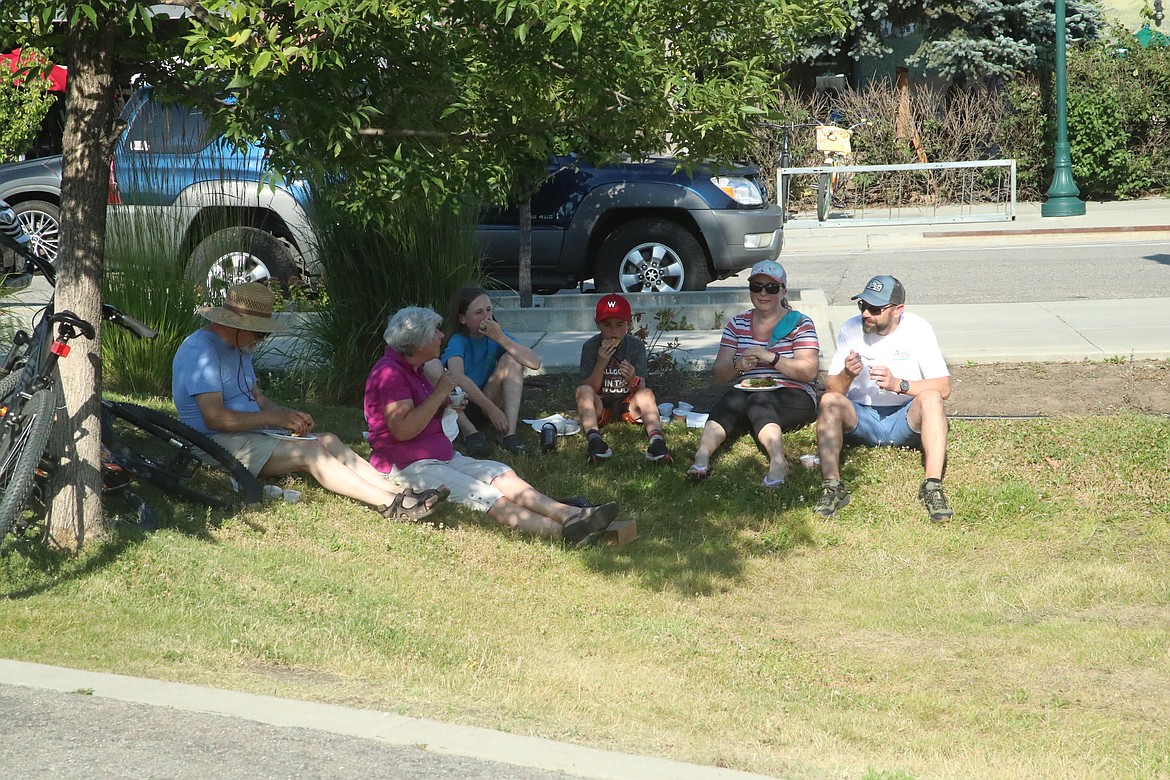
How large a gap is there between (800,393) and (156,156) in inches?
181

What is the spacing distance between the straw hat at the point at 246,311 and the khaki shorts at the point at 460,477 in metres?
1.03

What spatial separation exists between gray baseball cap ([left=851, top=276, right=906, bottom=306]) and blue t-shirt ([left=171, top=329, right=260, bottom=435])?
11.0ft

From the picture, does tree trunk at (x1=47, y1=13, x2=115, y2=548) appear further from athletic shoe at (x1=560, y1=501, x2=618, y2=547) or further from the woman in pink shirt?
athletic shoe at (x1=560, y1=501, x2=618, y2=547)

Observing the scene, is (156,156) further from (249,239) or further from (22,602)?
(22,602)

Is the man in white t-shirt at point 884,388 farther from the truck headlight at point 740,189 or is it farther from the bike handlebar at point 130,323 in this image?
the truck headlight at point 740,189

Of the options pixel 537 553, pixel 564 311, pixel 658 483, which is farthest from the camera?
pixel 564 311

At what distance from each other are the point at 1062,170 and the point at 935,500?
1454 centimetres

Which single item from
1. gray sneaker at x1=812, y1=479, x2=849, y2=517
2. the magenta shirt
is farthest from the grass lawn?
the magenta shirt

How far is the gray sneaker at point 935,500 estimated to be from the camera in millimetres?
6535

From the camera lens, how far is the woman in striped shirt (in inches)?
288

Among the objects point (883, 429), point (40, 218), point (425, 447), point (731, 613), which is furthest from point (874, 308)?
point (40, 218)

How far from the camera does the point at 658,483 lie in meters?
7.17

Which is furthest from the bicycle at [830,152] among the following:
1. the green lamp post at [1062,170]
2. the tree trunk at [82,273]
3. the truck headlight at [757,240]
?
the tree trunk at [82,273]

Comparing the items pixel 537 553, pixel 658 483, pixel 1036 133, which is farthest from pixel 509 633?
pixel 1036 133
